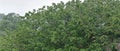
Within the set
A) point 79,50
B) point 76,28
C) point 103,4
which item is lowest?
point 79,50

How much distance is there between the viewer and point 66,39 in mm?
18688

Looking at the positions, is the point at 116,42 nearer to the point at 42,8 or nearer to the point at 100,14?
the point at 100,14

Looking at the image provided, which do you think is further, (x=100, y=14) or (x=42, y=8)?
(x=42, y=8)

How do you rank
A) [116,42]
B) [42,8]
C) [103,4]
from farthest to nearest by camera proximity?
Answer: [42,8]
[103,4]
[116,42]

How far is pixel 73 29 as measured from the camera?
61.5 feet

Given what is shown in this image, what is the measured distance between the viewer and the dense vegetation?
18.4 meters

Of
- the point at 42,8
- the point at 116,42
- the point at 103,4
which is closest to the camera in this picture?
the point at 116,42

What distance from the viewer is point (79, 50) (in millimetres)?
18484

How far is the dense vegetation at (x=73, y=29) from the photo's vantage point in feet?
60.3

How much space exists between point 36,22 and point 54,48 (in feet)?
8.11

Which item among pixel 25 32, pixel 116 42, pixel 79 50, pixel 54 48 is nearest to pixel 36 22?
pixel 25 32

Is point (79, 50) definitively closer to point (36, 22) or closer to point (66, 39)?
point (66, 39)

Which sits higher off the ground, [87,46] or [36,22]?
[36,22]

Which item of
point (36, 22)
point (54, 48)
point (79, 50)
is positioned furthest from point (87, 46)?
point (36, 22)
